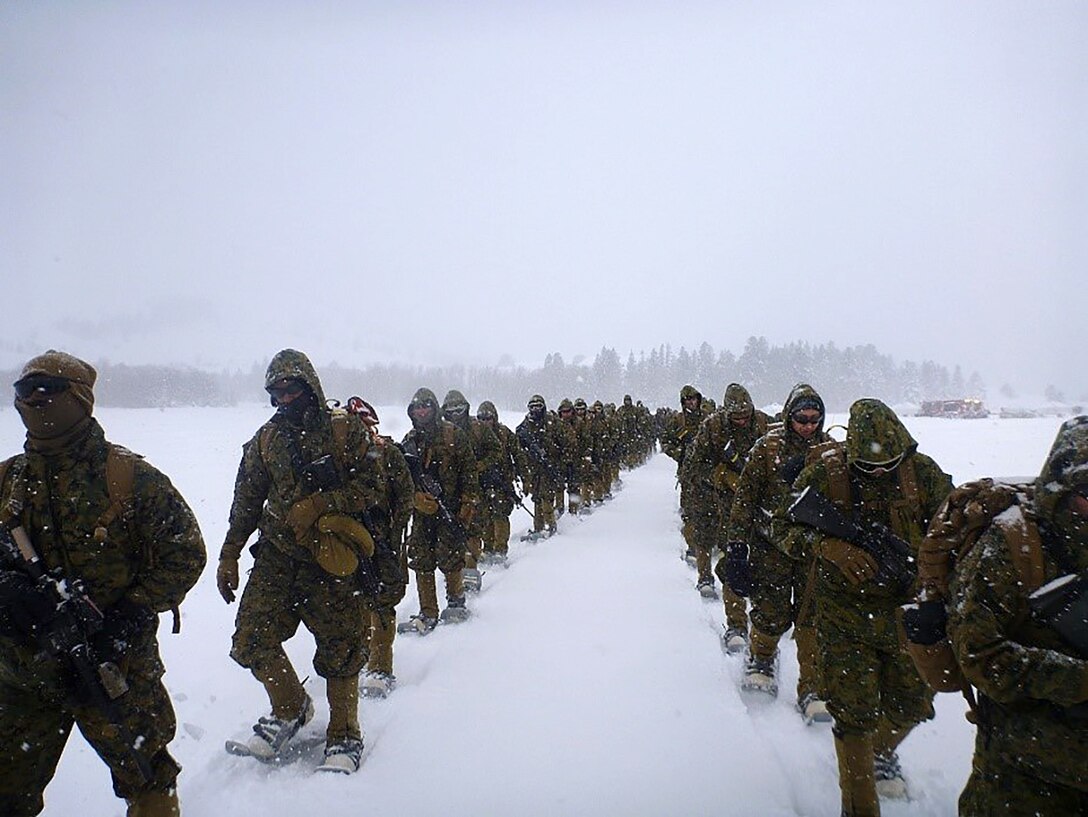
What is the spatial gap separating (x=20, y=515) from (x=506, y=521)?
26.1ft

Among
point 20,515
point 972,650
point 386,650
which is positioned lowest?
point 386,650

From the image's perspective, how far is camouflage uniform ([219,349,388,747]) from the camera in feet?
12.1

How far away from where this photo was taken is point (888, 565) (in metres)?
3.02

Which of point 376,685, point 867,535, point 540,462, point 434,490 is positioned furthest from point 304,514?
point 540,462

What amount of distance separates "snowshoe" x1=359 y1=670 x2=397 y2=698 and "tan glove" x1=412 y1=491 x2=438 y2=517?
5.64ft

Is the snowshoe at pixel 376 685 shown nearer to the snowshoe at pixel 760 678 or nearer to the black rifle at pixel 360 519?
the black rifle at pixel 360 519

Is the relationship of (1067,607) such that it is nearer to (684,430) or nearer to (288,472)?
(288,472)

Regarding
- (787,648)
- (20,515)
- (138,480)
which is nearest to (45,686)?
(20,515)

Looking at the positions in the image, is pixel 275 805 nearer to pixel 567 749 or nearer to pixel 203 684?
pixel 567 749

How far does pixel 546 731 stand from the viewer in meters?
4.13

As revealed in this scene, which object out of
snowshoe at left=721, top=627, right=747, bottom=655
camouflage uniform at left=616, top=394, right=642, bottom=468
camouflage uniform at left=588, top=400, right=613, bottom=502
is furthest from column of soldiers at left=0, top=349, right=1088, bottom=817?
camouflage uniform at left=616, top=394, right=642, bottom=468

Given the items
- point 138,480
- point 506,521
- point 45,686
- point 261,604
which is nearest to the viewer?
point 45,686

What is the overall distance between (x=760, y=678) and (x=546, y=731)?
1.76 meters

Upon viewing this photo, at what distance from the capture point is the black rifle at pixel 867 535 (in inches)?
118
